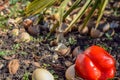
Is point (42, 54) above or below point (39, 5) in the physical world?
below

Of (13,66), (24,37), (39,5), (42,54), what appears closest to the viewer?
(39,5)

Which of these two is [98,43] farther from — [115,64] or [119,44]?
[115,64]

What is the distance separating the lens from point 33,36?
96.8 inches

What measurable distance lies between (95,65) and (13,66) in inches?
16.4

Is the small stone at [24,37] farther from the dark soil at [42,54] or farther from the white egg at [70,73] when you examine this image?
the white egg at [70,73]

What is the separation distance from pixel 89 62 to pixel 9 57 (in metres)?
0.46

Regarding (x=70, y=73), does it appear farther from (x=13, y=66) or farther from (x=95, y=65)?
(x=13, y=66)

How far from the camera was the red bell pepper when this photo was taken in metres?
2.04

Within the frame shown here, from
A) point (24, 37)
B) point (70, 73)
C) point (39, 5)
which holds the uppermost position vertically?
point (39, 5)

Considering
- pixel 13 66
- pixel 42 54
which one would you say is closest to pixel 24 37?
pixel 42 54

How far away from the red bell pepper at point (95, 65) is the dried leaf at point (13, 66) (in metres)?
0.31

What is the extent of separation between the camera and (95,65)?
206 centimetres

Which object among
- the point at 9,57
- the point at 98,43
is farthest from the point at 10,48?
the point at 98,43

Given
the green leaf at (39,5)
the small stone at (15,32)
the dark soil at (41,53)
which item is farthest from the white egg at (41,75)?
the small stone at (15,32)
